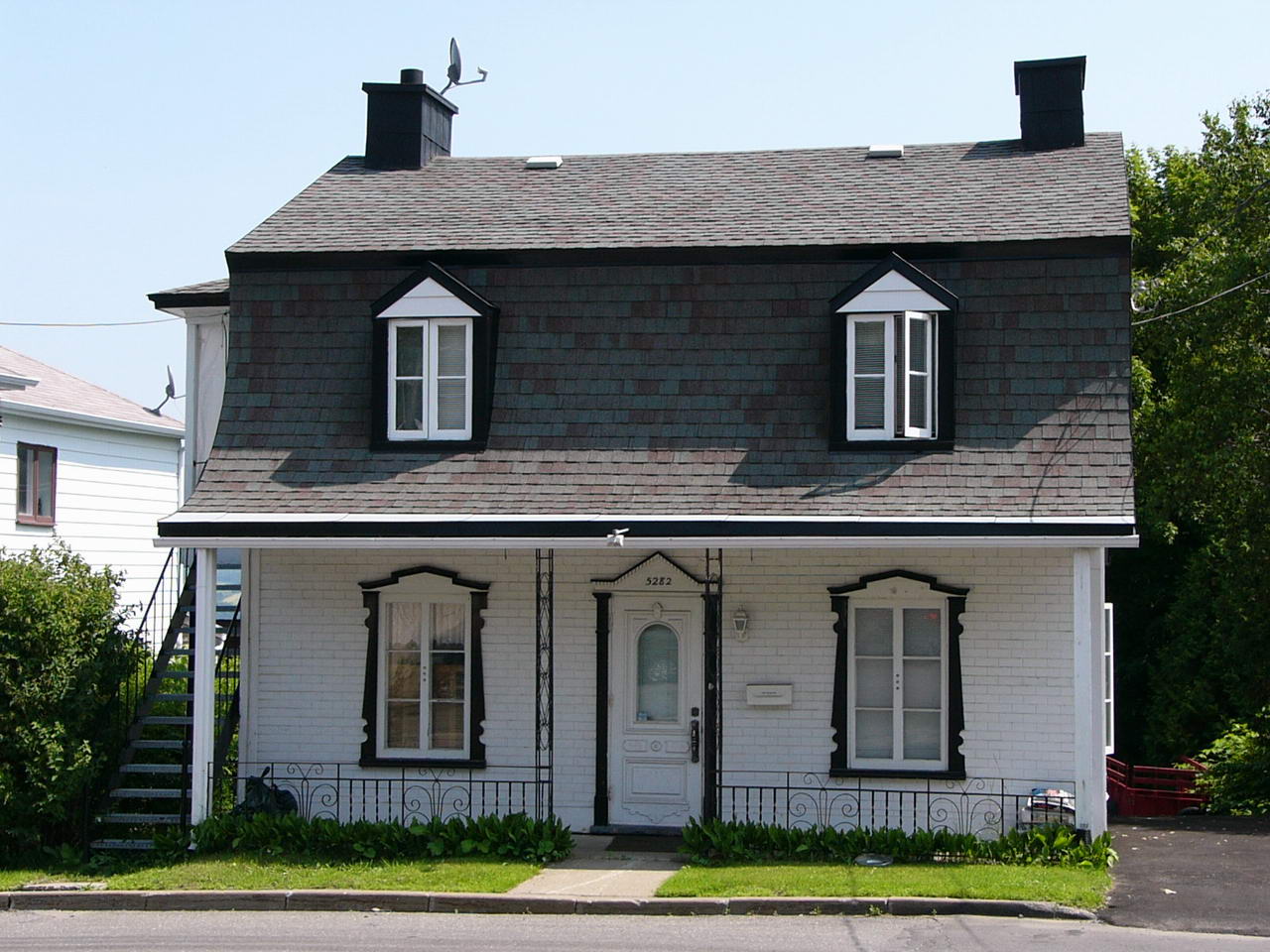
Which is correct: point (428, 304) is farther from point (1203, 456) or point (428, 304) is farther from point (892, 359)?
point (1203, 456)

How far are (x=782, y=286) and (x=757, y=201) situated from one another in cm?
176

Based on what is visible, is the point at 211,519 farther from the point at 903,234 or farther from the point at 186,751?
the point at 903,234

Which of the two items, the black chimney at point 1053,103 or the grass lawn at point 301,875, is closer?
the grass lawn at point 301,875

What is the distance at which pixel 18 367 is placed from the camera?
873 inches

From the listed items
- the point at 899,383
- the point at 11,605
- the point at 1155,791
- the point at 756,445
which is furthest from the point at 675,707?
the point at 1155,791

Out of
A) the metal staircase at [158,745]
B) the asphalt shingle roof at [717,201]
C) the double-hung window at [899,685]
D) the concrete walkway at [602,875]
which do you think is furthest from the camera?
the asphalt shingle roof at [717,201]

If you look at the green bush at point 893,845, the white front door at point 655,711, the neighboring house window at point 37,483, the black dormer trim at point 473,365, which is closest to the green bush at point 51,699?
the black dormer trim at point 473,365

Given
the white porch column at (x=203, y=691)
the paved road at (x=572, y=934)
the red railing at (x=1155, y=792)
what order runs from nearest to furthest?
the paved road at (x=572, y=934)
the white porch column at (x=203, y=691)
the red railing at (x=1155, y=792)

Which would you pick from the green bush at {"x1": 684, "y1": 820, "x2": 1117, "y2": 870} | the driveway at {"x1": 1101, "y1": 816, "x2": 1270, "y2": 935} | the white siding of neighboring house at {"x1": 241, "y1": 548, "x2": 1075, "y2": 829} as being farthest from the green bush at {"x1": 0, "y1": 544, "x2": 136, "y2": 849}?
the driveway at {"x1": 1101, "y1": 816, "x2": 1270, "y2": 935}

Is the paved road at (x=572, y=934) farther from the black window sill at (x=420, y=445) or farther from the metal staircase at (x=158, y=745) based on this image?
the black window sill at (x=420, y=445)

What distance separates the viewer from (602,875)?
12.7 metres

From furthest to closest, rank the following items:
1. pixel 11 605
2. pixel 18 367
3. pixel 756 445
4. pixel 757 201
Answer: pixel 18 367, pixel 757 201, pixel 756 445, pixel 11 605

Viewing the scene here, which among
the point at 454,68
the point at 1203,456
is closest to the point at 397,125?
the point at 454,68

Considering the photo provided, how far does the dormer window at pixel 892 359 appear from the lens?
46.9 feet
